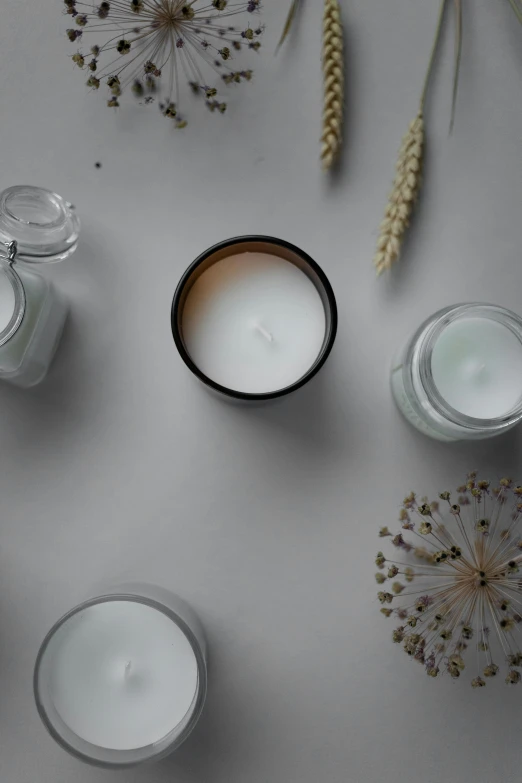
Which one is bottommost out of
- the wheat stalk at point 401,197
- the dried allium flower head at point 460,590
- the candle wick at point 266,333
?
the dried allium flower head at point 460,590

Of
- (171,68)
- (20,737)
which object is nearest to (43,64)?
(171,68)

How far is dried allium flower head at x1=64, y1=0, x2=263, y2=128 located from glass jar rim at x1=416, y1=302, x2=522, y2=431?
1.46 feet

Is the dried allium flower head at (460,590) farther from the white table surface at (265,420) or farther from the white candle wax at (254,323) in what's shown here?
the white candle wax at (254,323)

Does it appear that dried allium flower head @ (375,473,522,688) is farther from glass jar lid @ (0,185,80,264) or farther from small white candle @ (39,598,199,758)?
glass jar lid @ (0,185,80,264)

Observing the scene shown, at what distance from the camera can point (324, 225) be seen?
1.00m

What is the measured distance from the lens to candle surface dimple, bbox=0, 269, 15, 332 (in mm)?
858

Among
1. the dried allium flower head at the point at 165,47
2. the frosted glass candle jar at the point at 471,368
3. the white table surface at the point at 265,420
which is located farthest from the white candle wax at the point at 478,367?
the dried allium flower head at the point at 165,47

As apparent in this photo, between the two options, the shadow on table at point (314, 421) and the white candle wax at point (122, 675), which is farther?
the shadow on table at point (314, 421)

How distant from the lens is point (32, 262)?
953 mm

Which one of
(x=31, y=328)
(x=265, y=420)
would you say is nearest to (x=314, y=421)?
(x=265, y=420)

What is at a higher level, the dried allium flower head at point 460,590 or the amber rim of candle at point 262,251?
the amber rim of candle at point 262,251

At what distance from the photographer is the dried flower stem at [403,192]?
961mm

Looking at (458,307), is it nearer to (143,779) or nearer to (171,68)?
(171,68)

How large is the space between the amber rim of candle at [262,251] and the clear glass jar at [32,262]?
7.8 inches
